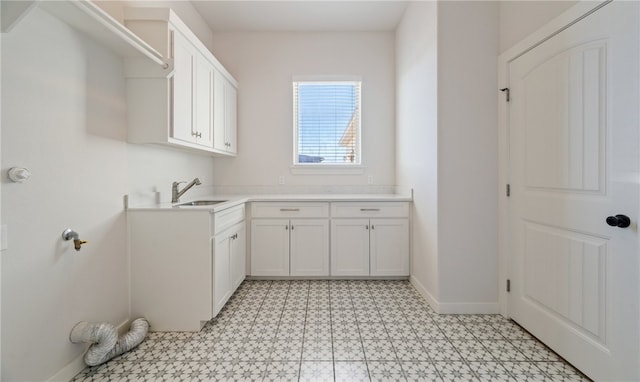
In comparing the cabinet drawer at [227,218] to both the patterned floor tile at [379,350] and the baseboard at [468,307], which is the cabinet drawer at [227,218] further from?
the baseboard at [468,307]

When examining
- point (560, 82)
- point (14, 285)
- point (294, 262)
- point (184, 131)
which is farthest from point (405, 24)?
point (14, 285)

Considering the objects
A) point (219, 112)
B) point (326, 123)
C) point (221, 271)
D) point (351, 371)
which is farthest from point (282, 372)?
point (326, 123)

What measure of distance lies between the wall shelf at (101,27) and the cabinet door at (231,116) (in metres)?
1.23

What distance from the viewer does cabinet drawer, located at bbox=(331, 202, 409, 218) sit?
3.06m

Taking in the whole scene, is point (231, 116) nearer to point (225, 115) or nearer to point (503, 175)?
point (225, 115)

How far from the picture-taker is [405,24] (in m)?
3.19

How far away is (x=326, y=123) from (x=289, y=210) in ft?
4.35

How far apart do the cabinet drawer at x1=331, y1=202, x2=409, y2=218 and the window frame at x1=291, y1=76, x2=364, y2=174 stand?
27.9 inches

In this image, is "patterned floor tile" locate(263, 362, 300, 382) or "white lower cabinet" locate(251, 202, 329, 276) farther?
"white lower cabinet" locate(251, 202, 329, 276)

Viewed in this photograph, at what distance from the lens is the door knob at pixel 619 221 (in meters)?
1.38

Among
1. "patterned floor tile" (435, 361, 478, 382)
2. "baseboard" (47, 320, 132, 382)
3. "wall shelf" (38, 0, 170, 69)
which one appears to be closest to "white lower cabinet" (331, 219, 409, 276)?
"patterned floor tile" (435, 361, 478, 382)

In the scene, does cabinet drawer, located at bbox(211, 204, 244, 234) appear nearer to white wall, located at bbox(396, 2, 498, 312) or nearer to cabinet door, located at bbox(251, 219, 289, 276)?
cabinet door, located at bbox(251, 219, 289, 276)

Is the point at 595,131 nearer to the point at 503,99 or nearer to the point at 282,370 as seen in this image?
the point at 503,99

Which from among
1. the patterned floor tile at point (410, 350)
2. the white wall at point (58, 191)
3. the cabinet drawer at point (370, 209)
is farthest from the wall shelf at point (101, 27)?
the patterned floor tile at point (410, 350)
